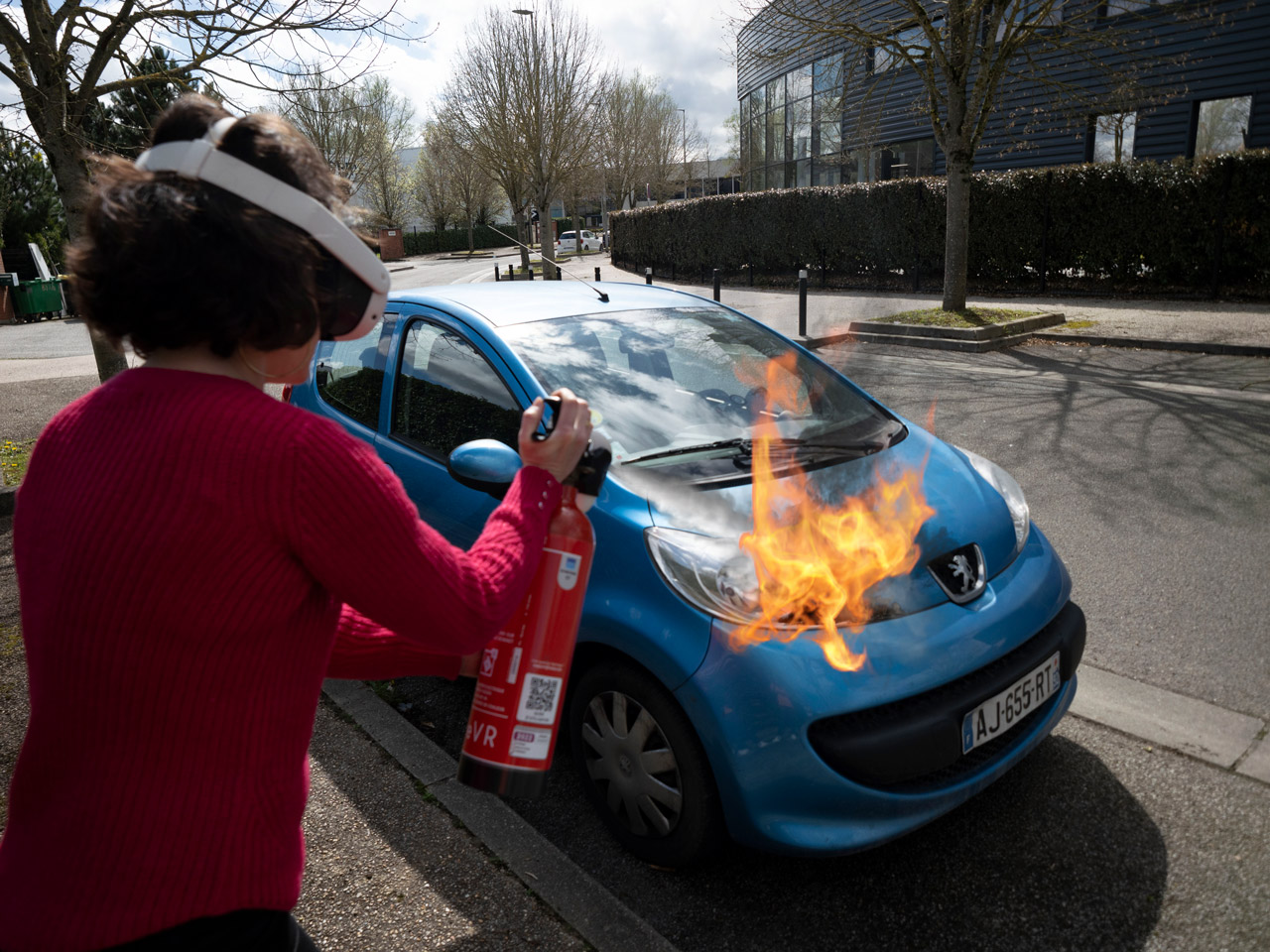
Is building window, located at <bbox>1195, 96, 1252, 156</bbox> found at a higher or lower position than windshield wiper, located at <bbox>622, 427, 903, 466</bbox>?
higher

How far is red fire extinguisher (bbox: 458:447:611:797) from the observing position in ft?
5.40

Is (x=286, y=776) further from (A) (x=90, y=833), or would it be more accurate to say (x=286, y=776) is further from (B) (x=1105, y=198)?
(B) (x=1105, y=198)

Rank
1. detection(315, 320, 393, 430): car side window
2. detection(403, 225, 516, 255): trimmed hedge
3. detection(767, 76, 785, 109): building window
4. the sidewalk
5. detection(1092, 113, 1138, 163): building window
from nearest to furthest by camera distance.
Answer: detection(315, 320, 393, 430): car side window → the sidewalk → detection(1092, 113, 1138, 163): building window → detection(767, 76, 785, 109): building window → detection(403, 225, 516, 255): trimmed hedge

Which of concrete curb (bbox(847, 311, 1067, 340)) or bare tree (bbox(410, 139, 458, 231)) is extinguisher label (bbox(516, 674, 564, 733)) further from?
bare tree (bbox(410, 139, 458, 231))

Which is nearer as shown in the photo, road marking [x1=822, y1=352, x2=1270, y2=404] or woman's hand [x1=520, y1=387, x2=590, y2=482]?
woman's hand [x1=520, y1=387, x2=590, y2=482]

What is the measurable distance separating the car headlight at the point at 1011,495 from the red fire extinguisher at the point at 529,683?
1.90 meters

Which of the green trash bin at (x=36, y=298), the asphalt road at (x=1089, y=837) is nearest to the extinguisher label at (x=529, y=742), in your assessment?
the asphalt road at (x=1089, y=837)

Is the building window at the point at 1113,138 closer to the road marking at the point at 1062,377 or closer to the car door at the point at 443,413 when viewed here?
the road marking at the point at 1062,377

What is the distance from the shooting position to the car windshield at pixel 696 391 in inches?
122

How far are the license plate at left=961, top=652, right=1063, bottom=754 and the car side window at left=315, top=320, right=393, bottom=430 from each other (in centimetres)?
258

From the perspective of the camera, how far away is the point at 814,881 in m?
2.68

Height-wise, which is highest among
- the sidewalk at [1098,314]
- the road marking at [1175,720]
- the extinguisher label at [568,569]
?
the extinguisher label at [568,569]

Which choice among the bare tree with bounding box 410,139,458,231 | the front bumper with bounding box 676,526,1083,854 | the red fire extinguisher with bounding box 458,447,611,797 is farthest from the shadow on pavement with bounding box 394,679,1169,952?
the bare tree with bounding box 410,139,458,231

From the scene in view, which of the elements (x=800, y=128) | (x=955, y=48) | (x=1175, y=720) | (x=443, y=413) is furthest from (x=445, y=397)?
(x=800, y=128)
